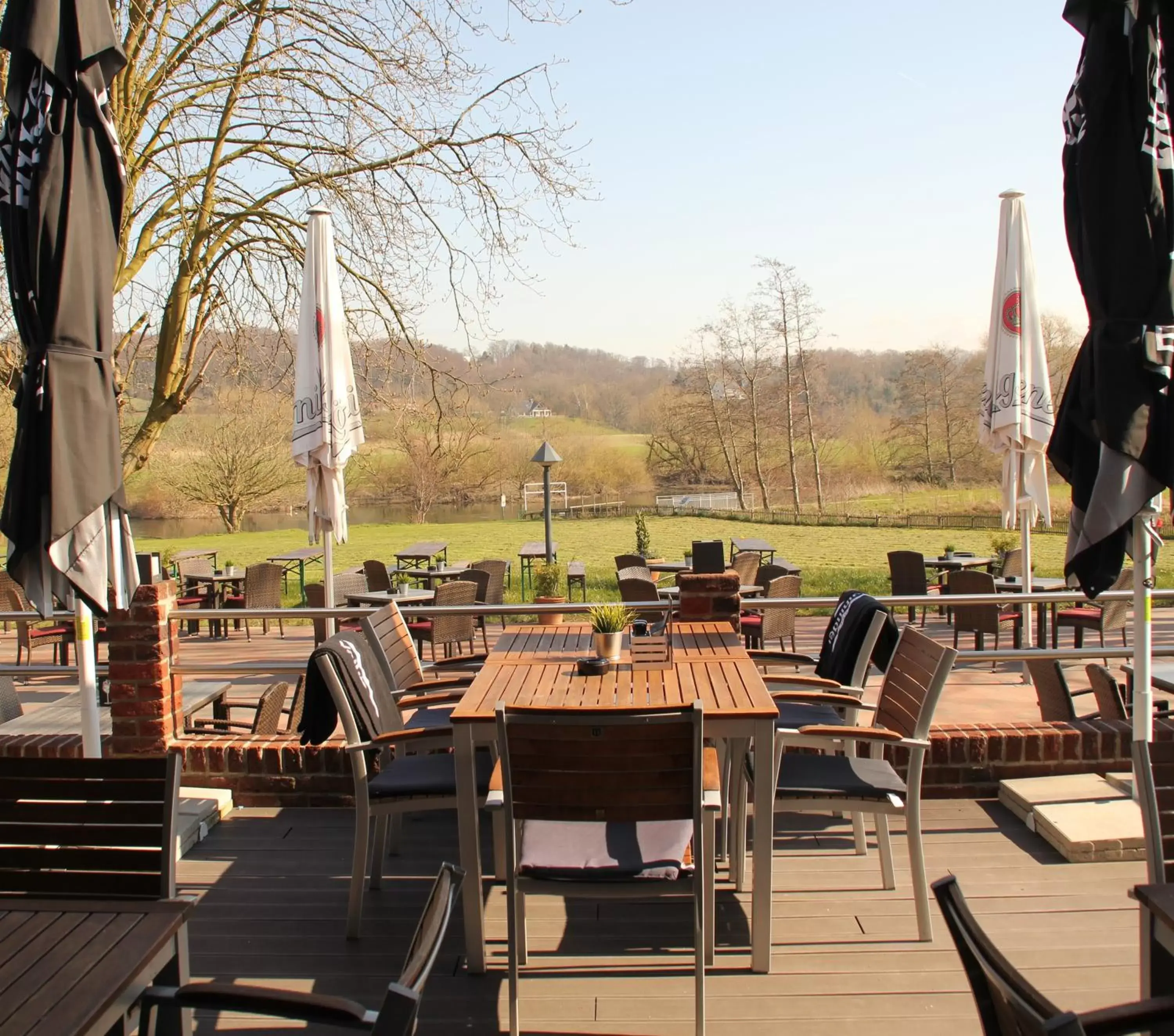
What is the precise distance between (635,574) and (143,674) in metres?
6.06

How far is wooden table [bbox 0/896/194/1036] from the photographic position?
4.74 feet

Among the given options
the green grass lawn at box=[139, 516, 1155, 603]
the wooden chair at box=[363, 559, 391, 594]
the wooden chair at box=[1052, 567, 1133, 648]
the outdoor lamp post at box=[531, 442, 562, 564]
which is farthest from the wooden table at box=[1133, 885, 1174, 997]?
the green grass lawn at box=[139, 516, 1155, 603]

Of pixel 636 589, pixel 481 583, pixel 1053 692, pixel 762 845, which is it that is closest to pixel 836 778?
pixel 762 845

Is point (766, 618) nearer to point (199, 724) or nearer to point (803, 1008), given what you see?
point (199, 724)

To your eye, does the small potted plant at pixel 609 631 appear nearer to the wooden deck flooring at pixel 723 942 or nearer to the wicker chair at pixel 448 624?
the wooden deck flooring at pixel 723 942

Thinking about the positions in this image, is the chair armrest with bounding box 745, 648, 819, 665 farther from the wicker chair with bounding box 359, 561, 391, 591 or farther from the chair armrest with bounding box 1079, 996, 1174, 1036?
the wicker chair with bounding box 359, 561, 391, 591

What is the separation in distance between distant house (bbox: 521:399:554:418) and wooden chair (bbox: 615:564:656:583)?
2943 centimetres

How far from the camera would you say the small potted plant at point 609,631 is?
3.37 metres

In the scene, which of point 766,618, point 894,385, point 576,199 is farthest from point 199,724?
point 894,385

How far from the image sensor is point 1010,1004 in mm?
1128

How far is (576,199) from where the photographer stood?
8.80m

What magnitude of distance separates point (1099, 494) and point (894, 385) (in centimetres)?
4136

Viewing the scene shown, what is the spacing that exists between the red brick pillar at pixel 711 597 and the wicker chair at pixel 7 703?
9.63 ft

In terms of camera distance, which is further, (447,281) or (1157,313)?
(447,281)
